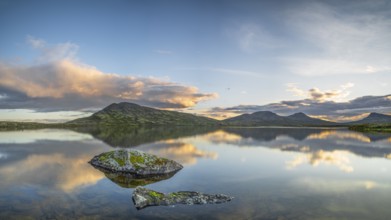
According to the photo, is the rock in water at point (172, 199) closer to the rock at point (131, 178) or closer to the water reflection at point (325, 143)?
the rock at point (131, 178)

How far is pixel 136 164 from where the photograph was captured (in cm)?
3209

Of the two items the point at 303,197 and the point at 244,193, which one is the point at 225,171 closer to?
the point at 244,193

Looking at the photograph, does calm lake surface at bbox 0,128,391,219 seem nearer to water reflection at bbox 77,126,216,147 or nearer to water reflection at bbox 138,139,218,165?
water reflection at bbox 138,139,218,165

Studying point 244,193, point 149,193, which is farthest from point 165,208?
point 244,193

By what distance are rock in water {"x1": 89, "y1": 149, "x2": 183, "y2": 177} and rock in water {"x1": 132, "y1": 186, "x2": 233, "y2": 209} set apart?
10827mm

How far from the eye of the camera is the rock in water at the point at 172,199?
18.9 m

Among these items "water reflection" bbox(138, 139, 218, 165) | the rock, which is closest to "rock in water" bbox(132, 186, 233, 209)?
the rock

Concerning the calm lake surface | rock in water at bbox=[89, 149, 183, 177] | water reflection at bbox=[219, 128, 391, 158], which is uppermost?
rock in water at bbox=[89, 149, 183, 177]

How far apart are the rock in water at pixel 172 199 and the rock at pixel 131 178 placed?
5.78m

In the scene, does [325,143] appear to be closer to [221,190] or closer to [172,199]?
[221,190]

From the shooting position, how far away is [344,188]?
24.6 meters

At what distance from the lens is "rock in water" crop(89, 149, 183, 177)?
103ft

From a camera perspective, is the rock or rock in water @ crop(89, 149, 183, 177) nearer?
the rock

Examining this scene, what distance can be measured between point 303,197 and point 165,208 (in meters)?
11.7
